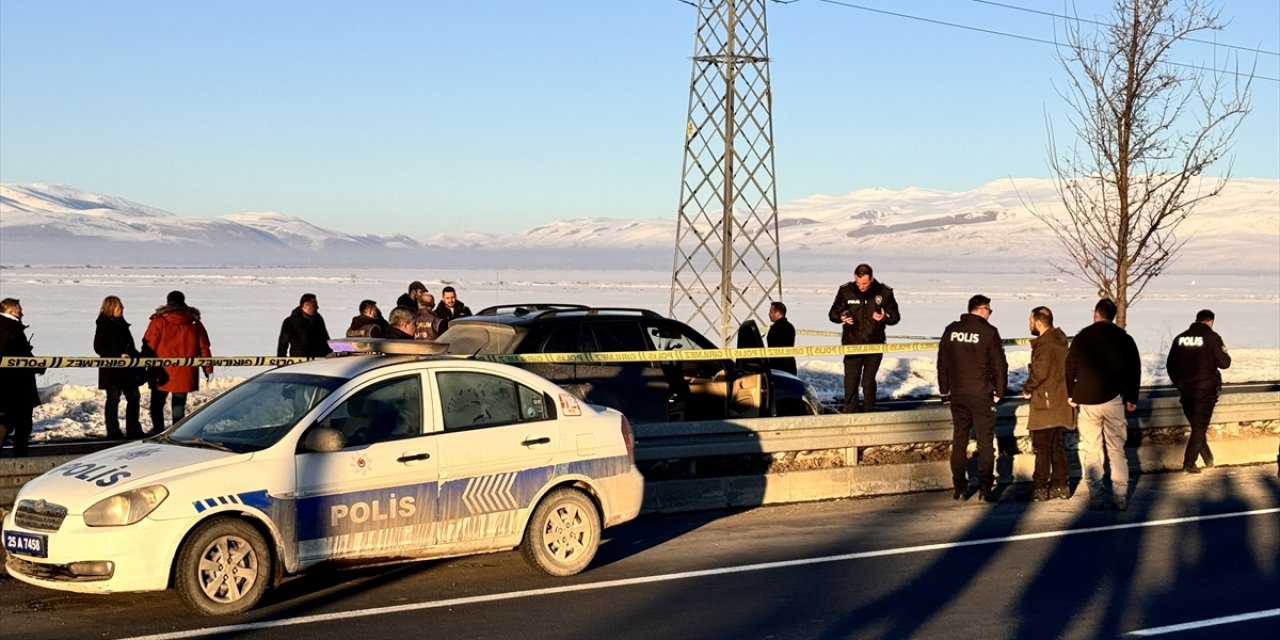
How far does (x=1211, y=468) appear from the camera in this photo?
16.6m

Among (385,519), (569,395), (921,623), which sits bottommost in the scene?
(921,623)

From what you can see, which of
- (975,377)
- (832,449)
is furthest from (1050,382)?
(832,449)

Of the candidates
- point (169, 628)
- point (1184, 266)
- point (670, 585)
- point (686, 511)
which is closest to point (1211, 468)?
point (686, 511)

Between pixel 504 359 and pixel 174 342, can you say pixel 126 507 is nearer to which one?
pixel 504 359

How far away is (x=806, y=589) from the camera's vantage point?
963 cm

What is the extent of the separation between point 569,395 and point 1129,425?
A: 8.27m

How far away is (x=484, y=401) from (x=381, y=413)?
0.76 meters

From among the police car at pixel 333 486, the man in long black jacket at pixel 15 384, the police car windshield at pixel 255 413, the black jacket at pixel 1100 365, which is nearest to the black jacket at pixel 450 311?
the man in long black jacket at pixel 15 384

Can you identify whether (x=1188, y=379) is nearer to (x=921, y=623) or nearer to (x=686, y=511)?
(x=686, y=511)

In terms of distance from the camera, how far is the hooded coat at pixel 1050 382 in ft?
44.4

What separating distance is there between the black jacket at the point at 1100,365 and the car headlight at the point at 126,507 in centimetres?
807

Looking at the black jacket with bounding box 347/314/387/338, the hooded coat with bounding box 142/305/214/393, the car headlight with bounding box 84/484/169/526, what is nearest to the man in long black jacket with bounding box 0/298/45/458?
the hooded coat with bounding box 142/305/214/393

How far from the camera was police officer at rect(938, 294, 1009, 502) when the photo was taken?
13375 millimetres

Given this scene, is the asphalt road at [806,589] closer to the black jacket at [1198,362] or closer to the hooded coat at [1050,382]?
the hooded coat at [1050,382]
